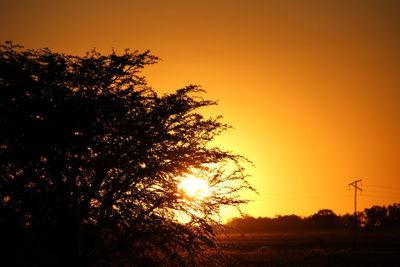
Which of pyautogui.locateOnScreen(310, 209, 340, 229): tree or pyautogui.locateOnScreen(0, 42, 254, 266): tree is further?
pyautogui.locateOnScreen(310, 209, 340, 229): tree

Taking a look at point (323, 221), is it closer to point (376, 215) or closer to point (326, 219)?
point (326, 219)

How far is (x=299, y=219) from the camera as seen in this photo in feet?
536

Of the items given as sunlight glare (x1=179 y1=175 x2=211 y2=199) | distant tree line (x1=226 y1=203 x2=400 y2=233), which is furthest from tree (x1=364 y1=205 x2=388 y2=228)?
sunlight glare (x1=179 y1=175 x2=211 y2=199)

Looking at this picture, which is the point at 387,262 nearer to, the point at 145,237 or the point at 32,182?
the point at 145,237

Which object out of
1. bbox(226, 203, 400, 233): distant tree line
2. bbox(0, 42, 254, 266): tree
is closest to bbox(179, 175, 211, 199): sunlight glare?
bbox(0, 42, 254, 266): tree

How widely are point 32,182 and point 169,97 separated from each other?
515 cm

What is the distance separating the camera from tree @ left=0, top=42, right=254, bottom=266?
1128cm

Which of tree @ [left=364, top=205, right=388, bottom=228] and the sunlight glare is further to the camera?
tree @ [left=364, top=205, right=388, bottom=228]

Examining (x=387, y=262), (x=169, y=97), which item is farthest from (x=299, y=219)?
(x=169, y=97)

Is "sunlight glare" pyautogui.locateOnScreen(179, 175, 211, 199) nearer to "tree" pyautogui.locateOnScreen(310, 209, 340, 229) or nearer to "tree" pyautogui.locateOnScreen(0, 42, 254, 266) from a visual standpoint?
"tree" pyautogui.locateOnScreen(0, 42, 254, 266)

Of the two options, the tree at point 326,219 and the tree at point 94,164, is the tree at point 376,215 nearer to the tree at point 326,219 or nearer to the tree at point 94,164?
the tree at point 326,219

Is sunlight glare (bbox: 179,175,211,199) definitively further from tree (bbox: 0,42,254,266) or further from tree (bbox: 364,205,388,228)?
tree (bbox: 364,205,388,228)

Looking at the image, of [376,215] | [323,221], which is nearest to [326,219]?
[323,221]

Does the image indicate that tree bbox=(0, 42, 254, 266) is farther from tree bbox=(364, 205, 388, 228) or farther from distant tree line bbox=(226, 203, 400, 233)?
tree bbox=(364, 205, 388, 228)
